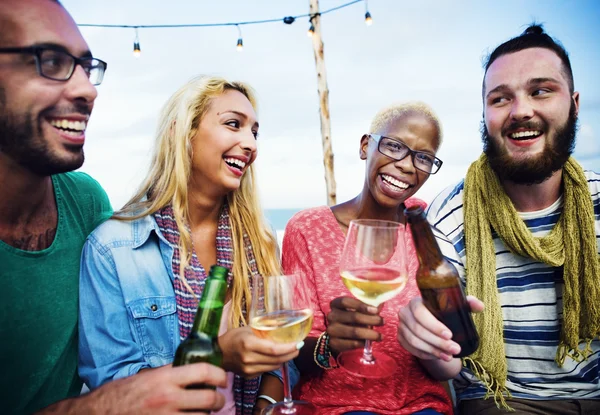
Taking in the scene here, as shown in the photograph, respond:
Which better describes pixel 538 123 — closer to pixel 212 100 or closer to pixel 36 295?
pixel 212 100

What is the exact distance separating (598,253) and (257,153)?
6.14ft

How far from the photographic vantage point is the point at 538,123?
1.88 m

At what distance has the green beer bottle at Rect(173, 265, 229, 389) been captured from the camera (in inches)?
38.5

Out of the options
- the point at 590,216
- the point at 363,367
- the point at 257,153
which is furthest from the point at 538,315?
the point at 257,153

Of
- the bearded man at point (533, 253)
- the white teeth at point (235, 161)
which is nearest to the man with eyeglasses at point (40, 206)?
the white teeth at point (235, 161)

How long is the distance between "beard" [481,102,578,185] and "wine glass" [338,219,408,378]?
1.01 metres

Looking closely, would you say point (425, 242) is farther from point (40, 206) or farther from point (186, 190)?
point (40, 206)

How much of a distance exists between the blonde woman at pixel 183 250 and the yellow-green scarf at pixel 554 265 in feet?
3.67

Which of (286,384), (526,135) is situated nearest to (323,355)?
(286,384)

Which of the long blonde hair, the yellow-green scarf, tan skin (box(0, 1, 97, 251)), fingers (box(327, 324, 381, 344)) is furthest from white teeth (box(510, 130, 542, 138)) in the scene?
tan skin (box(0, 1, 97, 251))

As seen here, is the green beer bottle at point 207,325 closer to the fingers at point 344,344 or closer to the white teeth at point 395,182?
the fingers at point 344,344

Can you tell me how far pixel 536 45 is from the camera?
1.94 meters

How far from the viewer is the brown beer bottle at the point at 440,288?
1228 mm

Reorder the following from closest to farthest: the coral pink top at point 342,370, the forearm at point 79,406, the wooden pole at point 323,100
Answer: the forearm at point 79,406
the coral pink top at point 342,370
the wooden pole at point 323,100
